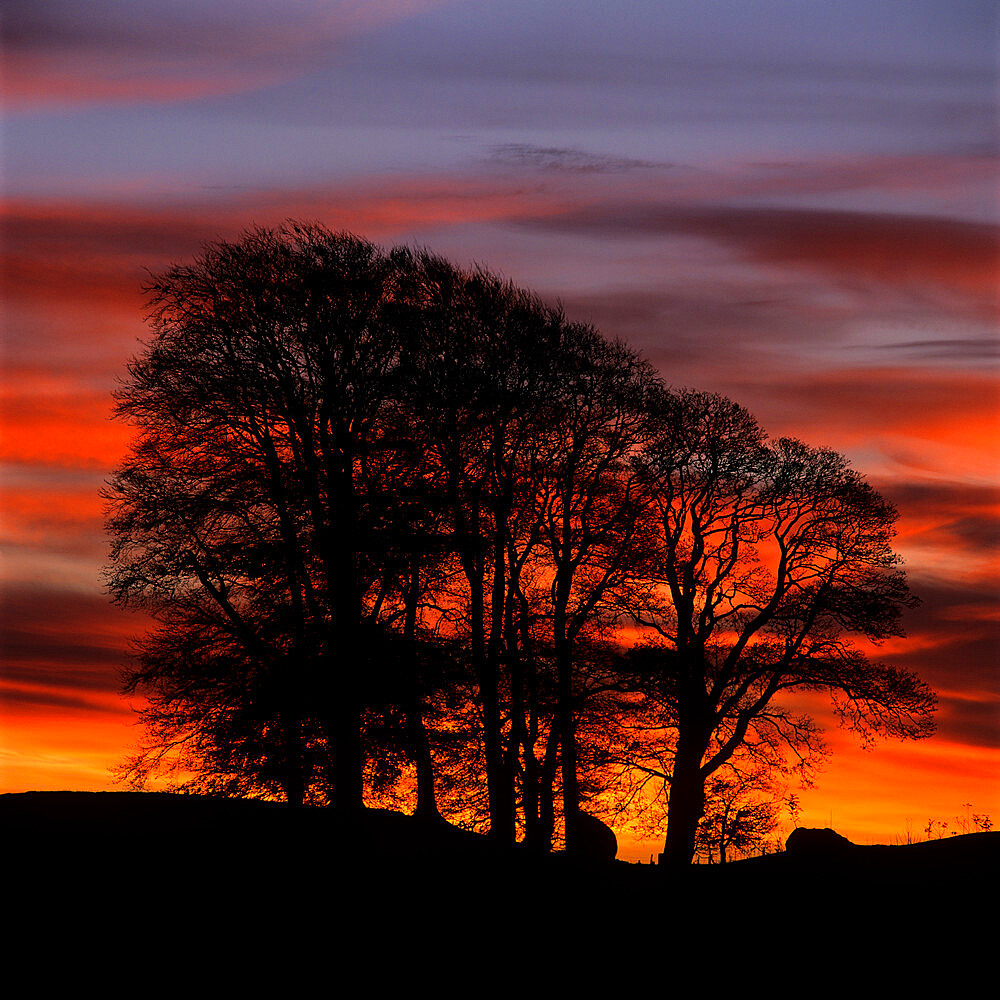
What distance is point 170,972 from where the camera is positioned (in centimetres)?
1705

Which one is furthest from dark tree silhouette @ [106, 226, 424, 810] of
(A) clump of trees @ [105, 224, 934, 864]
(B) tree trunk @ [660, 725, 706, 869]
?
(B) tree trunk @ [660, 725, 706, 869]

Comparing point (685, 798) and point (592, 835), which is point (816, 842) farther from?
point (592, 835)

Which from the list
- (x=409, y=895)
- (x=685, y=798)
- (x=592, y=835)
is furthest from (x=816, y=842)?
(x=409, y=895)

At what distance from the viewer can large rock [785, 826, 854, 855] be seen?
89.1 feet

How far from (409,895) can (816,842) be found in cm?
1121

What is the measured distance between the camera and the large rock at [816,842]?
2717 centimetres

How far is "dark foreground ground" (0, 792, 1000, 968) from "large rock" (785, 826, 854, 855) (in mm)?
1303

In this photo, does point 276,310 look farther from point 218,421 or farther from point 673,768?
point 673,768

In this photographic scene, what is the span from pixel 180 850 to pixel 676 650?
17.0 metres

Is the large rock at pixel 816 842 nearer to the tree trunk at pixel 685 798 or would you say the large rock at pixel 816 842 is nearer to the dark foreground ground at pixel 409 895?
the dark foreground ground at pixel 409 895

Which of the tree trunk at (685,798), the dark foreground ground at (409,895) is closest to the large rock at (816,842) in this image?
the dark foreground ground at (409,895)

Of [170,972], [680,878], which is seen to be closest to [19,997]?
[170,972]

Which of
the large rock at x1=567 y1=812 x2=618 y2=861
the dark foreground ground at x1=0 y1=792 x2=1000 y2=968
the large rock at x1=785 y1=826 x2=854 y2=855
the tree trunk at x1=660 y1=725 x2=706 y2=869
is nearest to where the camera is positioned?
the dark foreground ground at x1=0 y1=792 x2=1000 y2=968

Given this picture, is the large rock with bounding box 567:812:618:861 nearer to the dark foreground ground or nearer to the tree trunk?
the tree trunk
